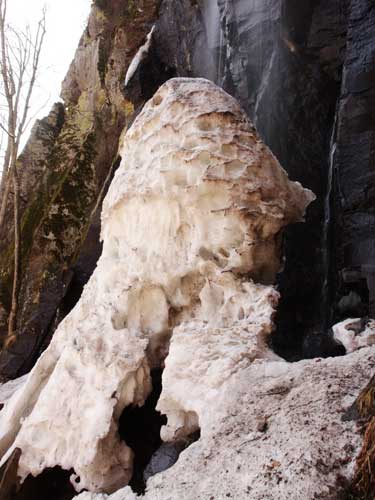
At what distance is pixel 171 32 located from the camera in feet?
31.9

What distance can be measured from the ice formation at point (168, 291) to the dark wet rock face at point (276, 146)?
1615 mm

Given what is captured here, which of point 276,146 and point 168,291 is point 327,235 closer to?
point 276,146

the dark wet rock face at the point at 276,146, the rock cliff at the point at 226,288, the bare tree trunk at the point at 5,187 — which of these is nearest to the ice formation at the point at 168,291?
the rock cliff at the point at 226,288

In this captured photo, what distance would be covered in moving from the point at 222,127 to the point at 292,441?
3.07 meters

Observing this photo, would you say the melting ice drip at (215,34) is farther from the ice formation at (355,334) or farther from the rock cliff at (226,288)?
the ice formation at (355,334)

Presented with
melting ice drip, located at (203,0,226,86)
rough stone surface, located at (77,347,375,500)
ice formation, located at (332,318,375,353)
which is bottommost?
rough stone surface, located at (77,347,375,500)

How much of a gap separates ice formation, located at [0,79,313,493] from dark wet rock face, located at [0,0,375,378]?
63.6 inches

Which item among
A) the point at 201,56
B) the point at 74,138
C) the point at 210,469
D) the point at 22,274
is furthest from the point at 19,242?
the point at 210,469

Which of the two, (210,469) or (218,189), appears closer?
(210,469)

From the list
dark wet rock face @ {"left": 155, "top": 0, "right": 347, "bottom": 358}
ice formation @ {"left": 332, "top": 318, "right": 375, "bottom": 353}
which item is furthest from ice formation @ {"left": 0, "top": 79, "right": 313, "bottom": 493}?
dark wet rock face @ {"left": 155, "top": 0, "right": 347, "bottom": 358}

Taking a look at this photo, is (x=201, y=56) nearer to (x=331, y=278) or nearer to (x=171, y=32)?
(x=171, y=32)

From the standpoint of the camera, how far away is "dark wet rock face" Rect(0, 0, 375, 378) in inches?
226

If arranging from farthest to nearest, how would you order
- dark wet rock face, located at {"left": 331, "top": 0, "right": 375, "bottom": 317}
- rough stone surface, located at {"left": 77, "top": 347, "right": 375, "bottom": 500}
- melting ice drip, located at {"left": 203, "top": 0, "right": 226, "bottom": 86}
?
melting ice drip, located at {"left": 203, "top": 0, "right": 226, "bottom": 86} < dark wet rock face, located at {"left": 331, "top": 0, "right": 375, "bottom": 317} < rough stone surface, located at {"left": 77, "top": 347, "right": 375, "bottom": 500}

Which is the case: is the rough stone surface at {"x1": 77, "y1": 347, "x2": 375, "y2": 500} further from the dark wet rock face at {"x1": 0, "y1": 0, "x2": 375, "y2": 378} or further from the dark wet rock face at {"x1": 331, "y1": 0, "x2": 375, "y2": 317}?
the dark wet rock face at {"x1": 331, "y1": 0, "x2": 375, "y2": 317}
